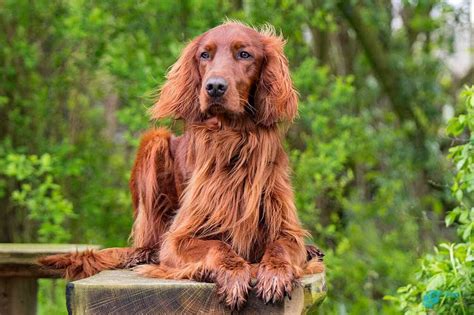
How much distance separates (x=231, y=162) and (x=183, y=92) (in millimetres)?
385

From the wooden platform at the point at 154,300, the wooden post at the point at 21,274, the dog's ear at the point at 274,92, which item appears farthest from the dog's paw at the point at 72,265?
the dog's ear at the point at 274,92

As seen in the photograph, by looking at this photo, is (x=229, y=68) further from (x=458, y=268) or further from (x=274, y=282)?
(x=458, y=268)

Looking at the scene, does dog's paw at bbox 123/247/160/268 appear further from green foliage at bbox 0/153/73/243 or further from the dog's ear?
green foliage at bbox 0/153/73/243

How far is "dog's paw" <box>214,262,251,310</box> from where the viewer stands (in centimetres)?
348

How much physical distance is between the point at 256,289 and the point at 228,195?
1.85 ft

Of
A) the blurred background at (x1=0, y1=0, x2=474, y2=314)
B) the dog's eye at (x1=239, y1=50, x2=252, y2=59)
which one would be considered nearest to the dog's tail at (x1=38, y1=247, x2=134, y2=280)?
the dog's eye at (x1=239, y1=50, x2=252, y2=59)

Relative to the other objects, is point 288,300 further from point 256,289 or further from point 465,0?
point 465,0

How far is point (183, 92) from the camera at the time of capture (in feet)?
13.6

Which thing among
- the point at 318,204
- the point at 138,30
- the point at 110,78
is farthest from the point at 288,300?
the point at 110,78

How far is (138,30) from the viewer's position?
26.3ft

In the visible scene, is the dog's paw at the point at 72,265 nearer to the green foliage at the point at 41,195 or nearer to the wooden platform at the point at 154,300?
the wooden platform at the point at 154,300

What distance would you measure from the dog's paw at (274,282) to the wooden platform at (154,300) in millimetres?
35

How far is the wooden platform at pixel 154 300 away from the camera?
3.51 m
